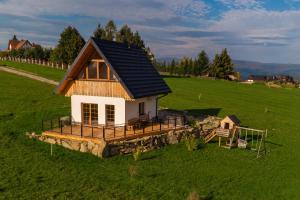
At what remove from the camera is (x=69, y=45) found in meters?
72.3

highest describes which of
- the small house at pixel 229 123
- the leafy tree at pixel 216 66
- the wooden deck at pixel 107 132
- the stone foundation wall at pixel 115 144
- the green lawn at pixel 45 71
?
the leafy tree at pixel 216 66

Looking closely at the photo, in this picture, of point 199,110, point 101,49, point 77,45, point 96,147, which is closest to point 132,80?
point 101,49

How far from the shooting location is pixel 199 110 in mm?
36844

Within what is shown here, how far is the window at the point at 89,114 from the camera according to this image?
936 inches

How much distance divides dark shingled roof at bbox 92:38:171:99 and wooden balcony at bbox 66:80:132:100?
87cm

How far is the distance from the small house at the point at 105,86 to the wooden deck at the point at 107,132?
3.02 feet

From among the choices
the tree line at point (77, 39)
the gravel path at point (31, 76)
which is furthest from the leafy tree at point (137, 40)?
the gravel path at point (31, 76)

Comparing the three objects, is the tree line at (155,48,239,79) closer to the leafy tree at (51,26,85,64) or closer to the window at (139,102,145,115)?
the leafy tree at (51,26,85,64)

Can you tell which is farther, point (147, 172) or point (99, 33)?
point (99, 33)

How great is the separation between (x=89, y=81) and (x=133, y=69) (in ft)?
11.6

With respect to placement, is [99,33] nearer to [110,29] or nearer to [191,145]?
[110,29]

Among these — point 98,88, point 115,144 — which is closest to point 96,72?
point 98,88

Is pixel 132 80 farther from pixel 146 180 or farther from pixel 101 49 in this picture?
pixel 146 180

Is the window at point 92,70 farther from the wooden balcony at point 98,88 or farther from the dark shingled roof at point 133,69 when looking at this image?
the dark shingled roof at point 133,69
